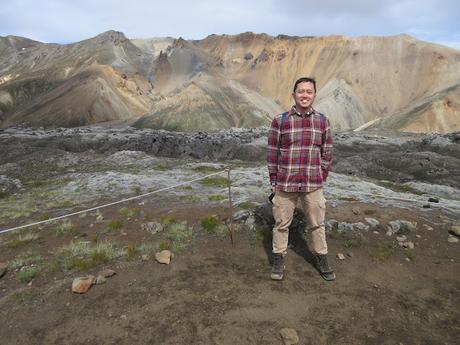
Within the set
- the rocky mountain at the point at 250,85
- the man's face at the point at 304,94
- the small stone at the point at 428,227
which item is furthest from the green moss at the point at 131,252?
the rocky mountain at the point at 250,85

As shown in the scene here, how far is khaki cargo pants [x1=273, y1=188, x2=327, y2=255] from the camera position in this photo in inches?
307

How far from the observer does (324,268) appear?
816cm

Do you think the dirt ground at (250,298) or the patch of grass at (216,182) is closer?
the dirt ground at (250,298)

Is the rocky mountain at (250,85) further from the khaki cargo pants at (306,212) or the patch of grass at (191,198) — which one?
the khaki cargo pants at (306,212)

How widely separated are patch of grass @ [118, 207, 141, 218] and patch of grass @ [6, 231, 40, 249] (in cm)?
265

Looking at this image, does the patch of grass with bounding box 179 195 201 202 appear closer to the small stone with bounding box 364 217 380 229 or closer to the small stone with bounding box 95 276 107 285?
the small stone with bounding box 364 217 380 229

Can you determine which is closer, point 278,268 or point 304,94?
point 304,94

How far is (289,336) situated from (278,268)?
192 cm

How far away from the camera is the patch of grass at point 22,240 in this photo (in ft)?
37.8

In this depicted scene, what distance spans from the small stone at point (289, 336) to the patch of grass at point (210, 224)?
463 centimetres

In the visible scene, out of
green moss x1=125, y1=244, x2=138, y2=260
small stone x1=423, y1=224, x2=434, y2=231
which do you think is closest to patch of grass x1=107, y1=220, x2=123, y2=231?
green moss x1=125, y1=244, x2=138, y2=260

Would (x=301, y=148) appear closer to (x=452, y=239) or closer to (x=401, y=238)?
(x=401, y=238)

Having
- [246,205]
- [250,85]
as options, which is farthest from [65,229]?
[250,85]

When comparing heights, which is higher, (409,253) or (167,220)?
(409,253)
